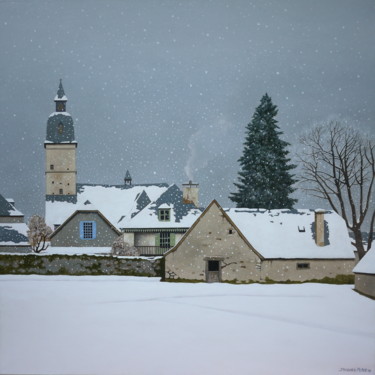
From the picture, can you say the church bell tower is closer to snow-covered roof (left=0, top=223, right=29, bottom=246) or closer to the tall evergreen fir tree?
snow-covered roof (left=0, top=223, right=29, bottom=246)

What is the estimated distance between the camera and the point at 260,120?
44.5 ft

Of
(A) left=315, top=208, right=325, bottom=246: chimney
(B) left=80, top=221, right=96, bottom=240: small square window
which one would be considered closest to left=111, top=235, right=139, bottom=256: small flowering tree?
(B) left=80, top=221, right=96, bottom=240: small square window

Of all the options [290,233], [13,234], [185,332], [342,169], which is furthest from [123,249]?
[185,332]

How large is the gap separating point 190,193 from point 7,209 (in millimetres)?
4487

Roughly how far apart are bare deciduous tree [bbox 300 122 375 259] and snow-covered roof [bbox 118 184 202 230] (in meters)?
3.79

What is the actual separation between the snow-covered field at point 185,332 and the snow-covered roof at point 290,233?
2320 millimetres

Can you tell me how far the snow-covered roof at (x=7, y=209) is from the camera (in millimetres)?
11141

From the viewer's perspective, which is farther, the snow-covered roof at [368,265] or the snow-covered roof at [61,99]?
the snow-covered roof at [368,265]

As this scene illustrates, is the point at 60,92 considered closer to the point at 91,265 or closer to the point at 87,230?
the point at 91,265

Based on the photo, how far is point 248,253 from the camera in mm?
15094

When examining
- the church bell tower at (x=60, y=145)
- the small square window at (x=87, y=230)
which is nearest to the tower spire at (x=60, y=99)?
the church bell tower at (x=60, y=145)

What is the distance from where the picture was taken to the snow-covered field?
27.3ft

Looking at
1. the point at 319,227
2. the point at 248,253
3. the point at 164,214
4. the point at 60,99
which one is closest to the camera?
the point at 60,99

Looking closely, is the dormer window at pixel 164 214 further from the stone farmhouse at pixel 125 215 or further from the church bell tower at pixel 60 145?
the church bell tower at pixel 60 145
